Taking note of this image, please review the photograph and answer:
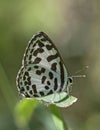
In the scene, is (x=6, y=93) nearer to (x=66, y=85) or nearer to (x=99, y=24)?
(x=66, y=85)

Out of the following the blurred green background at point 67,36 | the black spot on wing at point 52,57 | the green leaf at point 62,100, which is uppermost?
the black spot on wing at point 52,57

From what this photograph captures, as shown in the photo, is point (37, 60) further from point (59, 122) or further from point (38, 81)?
point (59, 122)

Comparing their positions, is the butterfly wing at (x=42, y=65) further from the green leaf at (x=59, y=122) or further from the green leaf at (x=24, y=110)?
the green leaf at (x=59, y=122)

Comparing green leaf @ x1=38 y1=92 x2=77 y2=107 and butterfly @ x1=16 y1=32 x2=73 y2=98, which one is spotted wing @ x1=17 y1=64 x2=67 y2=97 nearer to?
butterfly @ x1=16 y1=32 x2=73 y2=98

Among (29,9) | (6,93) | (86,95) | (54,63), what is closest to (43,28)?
(29,9)

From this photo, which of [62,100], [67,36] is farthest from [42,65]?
[67,36]

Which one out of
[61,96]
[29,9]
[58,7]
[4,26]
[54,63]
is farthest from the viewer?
[58,7]

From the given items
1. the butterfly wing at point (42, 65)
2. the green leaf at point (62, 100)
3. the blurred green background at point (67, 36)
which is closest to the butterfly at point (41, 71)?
the butterfly wing at point (42, 65)
